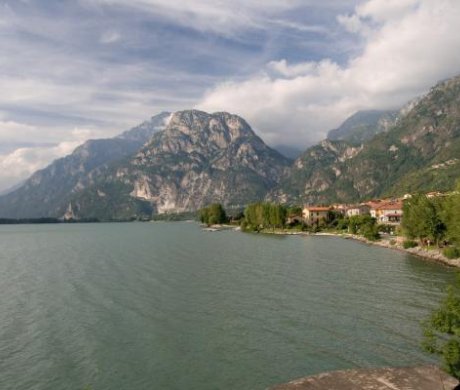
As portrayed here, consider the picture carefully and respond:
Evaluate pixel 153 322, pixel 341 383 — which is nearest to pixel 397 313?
pixel 153 322

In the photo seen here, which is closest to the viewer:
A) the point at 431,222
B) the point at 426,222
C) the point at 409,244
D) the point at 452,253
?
the point at 452,253

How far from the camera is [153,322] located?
47.5 meters

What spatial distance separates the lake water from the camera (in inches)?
1341

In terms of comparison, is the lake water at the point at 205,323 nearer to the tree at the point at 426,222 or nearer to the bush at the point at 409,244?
the tree at the point at 426,222

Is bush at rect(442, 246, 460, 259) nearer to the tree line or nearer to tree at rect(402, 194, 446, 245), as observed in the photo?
the tree line

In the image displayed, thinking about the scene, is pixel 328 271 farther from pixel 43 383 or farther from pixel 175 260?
pixel 43 383

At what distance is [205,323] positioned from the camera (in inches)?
1848

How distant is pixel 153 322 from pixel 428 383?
34.1 meters

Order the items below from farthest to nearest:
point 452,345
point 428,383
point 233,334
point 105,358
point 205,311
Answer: point 205,311 < point 233,334 < point 105,358 < point 452,345 < point 428,383

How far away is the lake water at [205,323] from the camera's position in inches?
1341

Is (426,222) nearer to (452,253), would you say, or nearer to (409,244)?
(409,244)

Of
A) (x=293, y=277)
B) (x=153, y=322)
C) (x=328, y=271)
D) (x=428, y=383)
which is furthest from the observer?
(x=328, y=271)

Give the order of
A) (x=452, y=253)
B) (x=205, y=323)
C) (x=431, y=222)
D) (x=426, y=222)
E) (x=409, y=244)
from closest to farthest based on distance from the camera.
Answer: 1. (x=205, y=323)
2. (x=452, y=253)
3. (x=431, y=222)
4. (x=426, y=222)
5. (x=409, y=244)

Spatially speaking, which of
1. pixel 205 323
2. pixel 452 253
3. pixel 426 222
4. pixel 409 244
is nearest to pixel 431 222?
pixel 426 222
